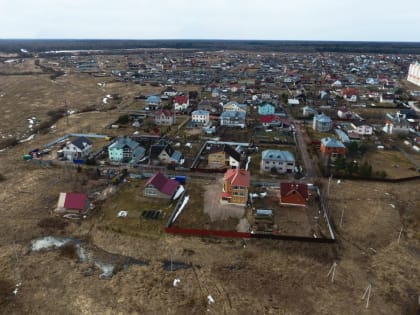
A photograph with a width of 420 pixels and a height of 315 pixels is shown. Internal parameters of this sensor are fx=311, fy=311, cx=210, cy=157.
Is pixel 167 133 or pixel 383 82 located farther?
pixel 383 82

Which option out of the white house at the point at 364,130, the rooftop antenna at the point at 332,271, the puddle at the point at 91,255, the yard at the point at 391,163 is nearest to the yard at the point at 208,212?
the puddle at the point at 91,255

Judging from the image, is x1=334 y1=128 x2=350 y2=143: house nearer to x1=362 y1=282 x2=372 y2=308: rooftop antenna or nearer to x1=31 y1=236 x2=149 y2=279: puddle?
x1=362 y1=282 x2=372 y2=308: rooftop antenna

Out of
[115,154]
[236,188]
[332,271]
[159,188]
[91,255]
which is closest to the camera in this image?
[332,271]

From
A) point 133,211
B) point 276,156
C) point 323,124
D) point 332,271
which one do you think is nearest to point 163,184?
point 133,211

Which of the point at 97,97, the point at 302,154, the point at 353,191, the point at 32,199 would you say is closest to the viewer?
the point at 32,199

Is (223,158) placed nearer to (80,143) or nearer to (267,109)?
(80,143)

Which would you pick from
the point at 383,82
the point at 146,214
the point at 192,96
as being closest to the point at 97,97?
the point at 192,96

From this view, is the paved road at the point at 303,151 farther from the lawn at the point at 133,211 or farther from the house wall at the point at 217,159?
the lawn at the point at 133,211

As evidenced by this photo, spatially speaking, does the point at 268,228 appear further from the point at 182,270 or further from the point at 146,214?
the point at 146,214
